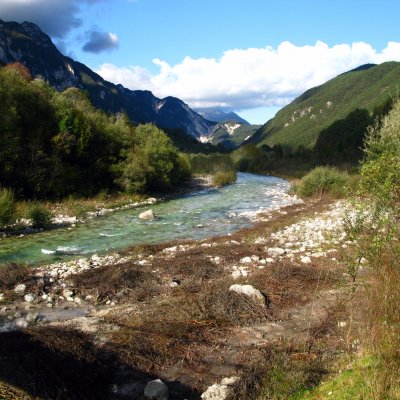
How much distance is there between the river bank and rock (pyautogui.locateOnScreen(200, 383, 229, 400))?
0.02 metres

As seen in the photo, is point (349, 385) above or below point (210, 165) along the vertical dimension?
below

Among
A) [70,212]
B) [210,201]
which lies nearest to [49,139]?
[70,212]

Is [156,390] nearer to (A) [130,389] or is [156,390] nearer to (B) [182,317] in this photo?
(A) [130,389]

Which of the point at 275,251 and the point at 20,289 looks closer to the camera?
the point at 20,289

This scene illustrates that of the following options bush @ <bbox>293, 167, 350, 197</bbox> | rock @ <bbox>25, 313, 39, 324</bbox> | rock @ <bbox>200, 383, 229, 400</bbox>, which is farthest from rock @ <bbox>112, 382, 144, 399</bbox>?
bush @ <bbox>293, 167, 350, 197</bbox>

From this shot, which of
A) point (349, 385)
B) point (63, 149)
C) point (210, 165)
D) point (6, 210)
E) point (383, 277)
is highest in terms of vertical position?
point (63, 149)

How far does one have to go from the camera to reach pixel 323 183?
34344 millimetres

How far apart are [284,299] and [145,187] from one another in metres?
28.1

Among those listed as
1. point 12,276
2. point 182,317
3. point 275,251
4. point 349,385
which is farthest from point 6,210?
point 349,385

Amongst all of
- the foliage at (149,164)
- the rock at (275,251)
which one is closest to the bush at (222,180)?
the foliage at (149,164)

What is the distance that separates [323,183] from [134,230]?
18145mm

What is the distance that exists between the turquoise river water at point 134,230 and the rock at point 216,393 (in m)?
10.9

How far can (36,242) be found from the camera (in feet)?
63.1

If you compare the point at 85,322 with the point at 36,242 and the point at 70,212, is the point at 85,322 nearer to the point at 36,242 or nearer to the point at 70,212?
the point at 36,242
